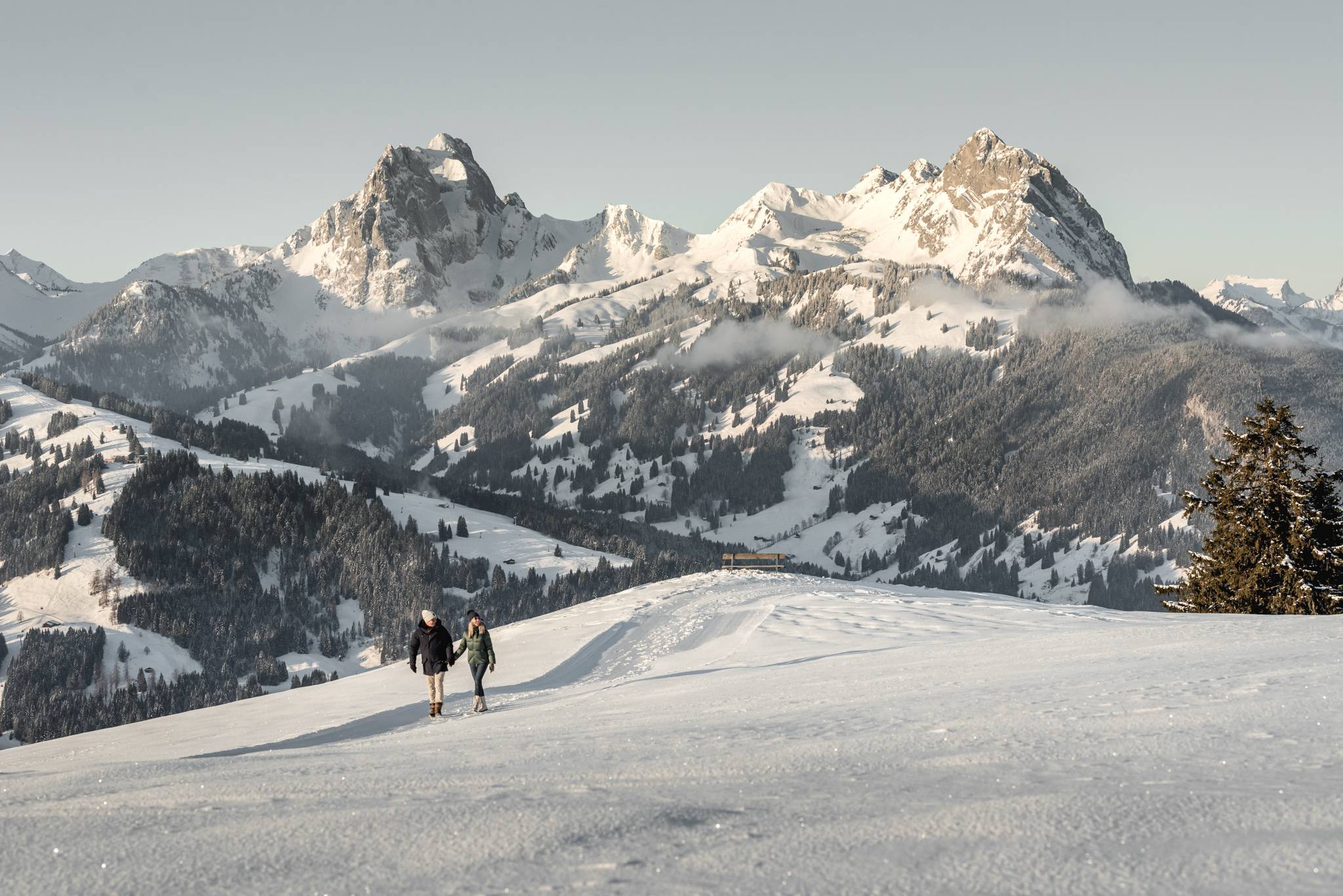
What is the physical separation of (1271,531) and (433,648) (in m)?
33.3

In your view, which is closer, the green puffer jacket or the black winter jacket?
the black winter jacket

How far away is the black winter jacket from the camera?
23516 mm

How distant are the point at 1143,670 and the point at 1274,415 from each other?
3046 centimetres

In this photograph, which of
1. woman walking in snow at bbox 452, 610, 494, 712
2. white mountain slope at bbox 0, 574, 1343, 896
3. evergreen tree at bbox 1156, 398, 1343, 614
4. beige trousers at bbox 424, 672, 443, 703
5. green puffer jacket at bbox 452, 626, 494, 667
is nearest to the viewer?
Result: white mountain slope at bbox 0, 574, 1343, 896

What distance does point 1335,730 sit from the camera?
421 inches

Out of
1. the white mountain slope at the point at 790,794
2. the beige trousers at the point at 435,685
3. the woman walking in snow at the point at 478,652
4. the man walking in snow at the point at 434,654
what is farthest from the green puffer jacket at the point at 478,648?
the white mountain slope at the point at 790,794

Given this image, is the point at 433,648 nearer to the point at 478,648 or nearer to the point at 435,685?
the point at 435,685

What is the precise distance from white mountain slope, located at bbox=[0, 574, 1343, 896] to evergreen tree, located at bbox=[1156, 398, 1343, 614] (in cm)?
2124

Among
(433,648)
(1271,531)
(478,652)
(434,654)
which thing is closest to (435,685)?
(434,654)

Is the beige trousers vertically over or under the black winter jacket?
under

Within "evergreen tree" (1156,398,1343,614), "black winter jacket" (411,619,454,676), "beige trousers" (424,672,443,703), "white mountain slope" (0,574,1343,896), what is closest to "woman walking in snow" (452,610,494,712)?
"black winter jacket" (411,619,454,676)

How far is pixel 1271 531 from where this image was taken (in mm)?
39375

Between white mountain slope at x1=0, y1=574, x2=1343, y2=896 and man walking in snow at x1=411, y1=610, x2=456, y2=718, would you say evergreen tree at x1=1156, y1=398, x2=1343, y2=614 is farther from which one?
man walking in snow at x1=411, y1=610, x2=456, y2=718

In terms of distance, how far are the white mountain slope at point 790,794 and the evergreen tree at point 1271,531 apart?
69.7ft
